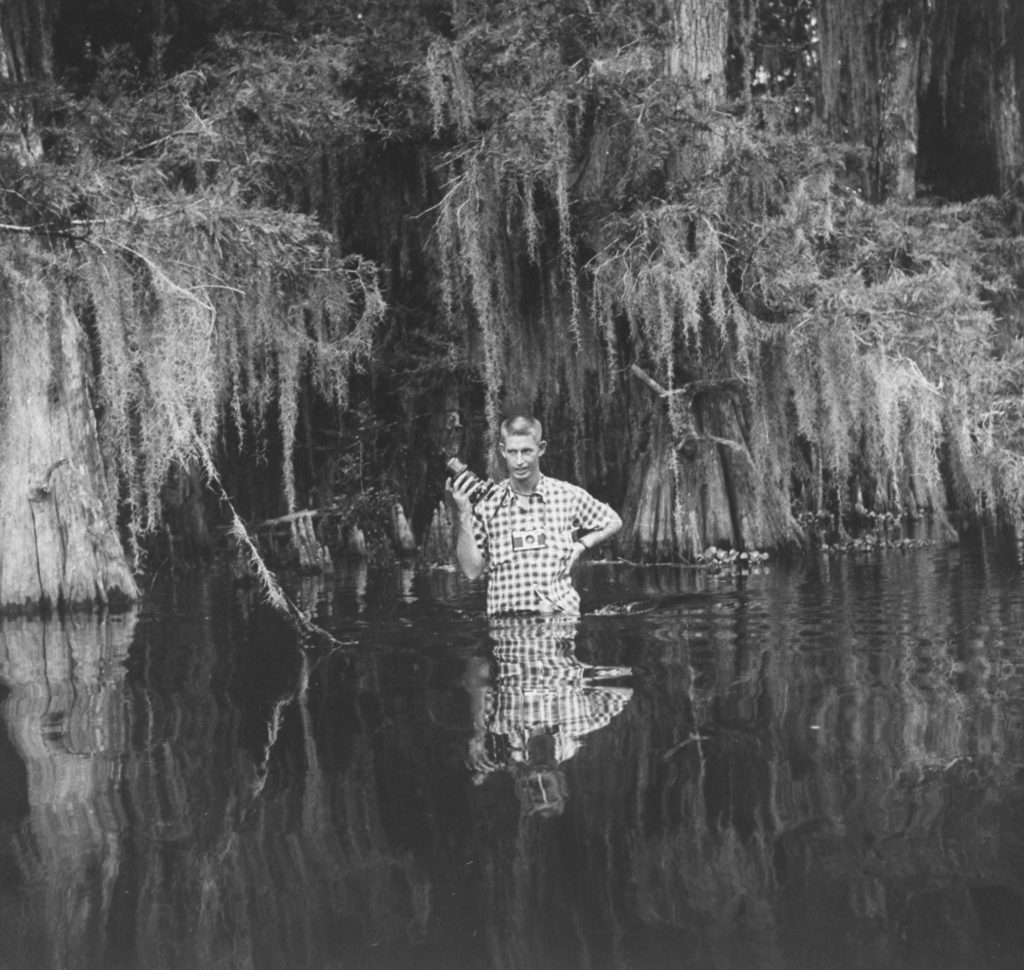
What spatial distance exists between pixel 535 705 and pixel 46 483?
528cm

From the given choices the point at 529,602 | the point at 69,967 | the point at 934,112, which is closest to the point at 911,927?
the point at 69,967

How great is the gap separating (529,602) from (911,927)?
3741 millimetres

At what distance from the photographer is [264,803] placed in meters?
3.46

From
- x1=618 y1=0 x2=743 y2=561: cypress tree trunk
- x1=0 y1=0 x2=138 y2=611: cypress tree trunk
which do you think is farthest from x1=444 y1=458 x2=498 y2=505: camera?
x1=618 y1=0 x2=743 y2=561: cypress tree trunk

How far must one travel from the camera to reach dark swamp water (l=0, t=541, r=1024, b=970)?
256cm

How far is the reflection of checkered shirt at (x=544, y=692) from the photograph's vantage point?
4137mm

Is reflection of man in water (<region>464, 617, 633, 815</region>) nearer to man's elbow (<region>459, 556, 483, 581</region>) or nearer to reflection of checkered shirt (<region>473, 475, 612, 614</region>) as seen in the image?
reflection of checkered shirt (<region>473, 475, 612, 614</region>)

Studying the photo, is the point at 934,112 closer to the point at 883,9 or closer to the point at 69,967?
the point at 883,9

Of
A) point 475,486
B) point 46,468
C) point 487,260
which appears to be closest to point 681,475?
point 487,260

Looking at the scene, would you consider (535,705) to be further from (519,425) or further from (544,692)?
(519,425)

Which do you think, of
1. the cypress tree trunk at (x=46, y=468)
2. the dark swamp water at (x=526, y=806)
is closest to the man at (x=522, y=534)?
the dark swamp water at (x=526, y=806)

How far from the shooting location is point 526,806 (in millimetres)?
3314

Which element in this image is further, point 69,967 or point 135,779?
point 135,779

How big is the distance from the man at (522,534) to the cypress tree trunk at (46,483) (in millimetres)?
3742
